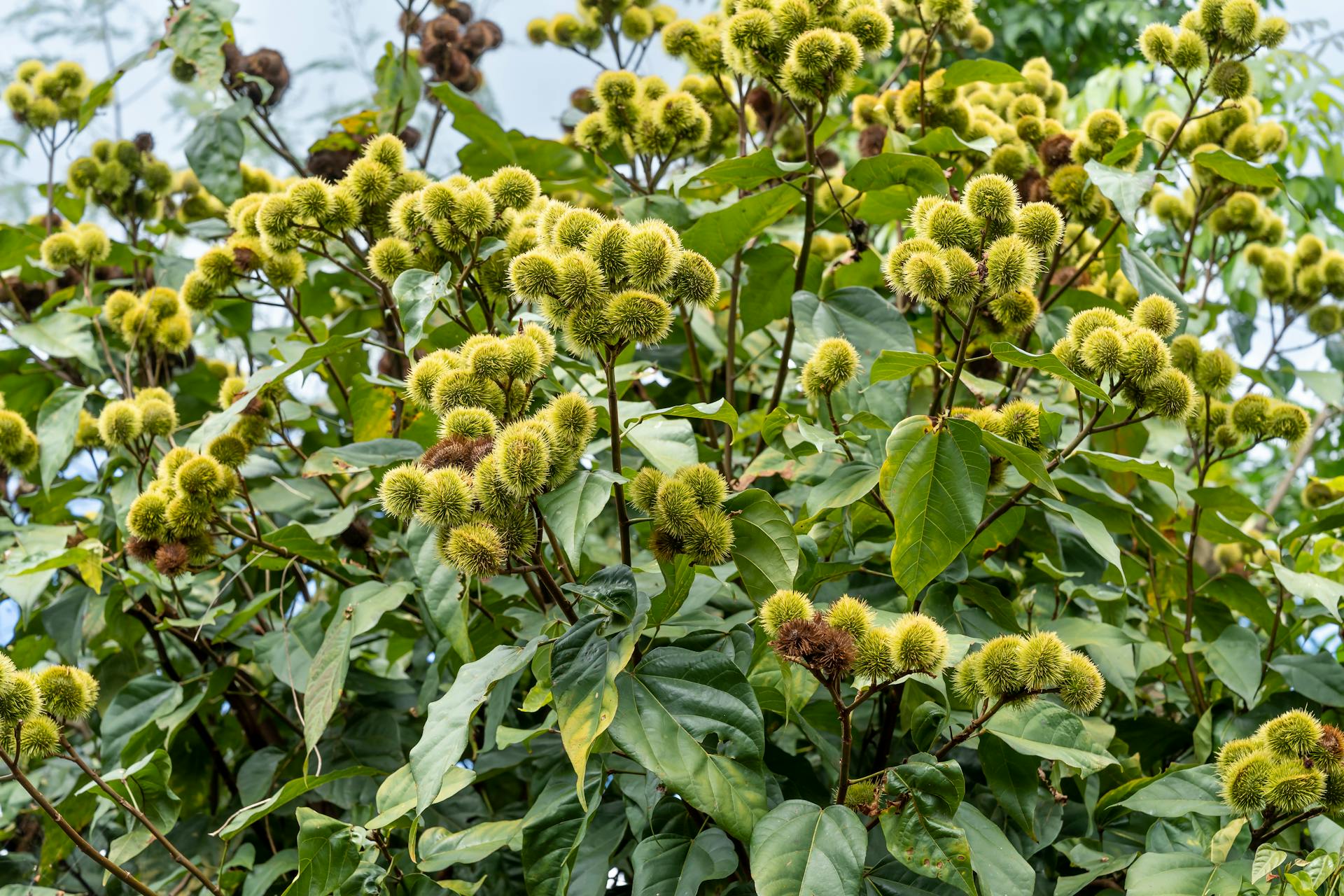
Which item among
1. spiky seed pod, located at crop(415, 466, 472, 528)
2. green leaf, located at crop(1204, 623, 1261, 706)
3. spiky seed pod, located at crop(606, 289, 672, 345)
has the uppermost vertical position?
spiky seed pod, located at crop(606, 289, 672, 345)

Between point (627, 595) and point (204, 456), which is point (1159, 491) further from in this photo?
point (204, 456)

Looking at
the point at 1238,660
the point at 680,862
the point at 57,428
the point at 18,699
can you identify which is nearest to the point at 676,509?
the point at 680,862

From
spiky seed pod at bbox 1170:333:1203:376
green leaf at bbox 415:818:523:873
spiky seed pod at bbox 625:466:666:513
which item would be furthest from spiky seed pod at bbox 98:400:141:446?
spiky seed pod at bbox 1170:333:1203:376

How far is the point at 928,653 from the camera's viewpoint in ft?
4.32

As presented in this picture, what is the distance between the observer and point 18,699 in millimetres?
1555

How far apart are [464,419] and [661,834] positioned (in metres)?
0.58

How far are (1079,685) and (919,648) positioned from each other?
23 cm

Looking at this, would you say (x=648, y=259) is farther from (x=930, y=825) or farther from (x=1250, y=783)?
(x=1250, y=783)

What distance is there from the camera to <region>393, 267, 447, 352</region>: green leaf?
5.24ft

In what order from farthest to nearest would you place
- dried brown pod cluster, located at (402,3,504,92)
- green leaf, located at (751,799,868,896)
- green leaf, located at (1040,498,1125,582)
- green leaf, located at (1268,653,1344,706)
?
1. dried brown pod cluster, located at (402,3,504,92)
2. green leaf, located at (1268,653,1344,706)
3. green leaf, located at (1040,498,1125,582)
4. green leaf, located at (751,799,868,896)

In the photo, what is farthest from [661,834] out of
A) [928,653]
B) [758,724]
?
[928,653]

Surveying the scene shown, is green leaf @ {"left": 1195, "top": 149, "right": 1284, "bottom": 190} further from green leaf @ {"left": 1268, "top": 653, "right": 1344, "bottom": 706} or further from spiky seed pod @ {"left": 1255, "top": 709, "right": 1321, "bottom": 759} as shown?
spiky seed pod @ {"left": 1255, "top": 709, "right": 1321, "bottom": 759}

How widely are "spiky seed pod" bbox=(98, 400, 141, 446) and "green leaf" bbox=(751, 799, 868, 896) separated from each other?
131cm

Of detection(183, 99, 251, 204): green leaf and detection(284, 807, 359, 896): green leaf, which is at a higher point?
detection(183, 99, 251, 204): green leaf
